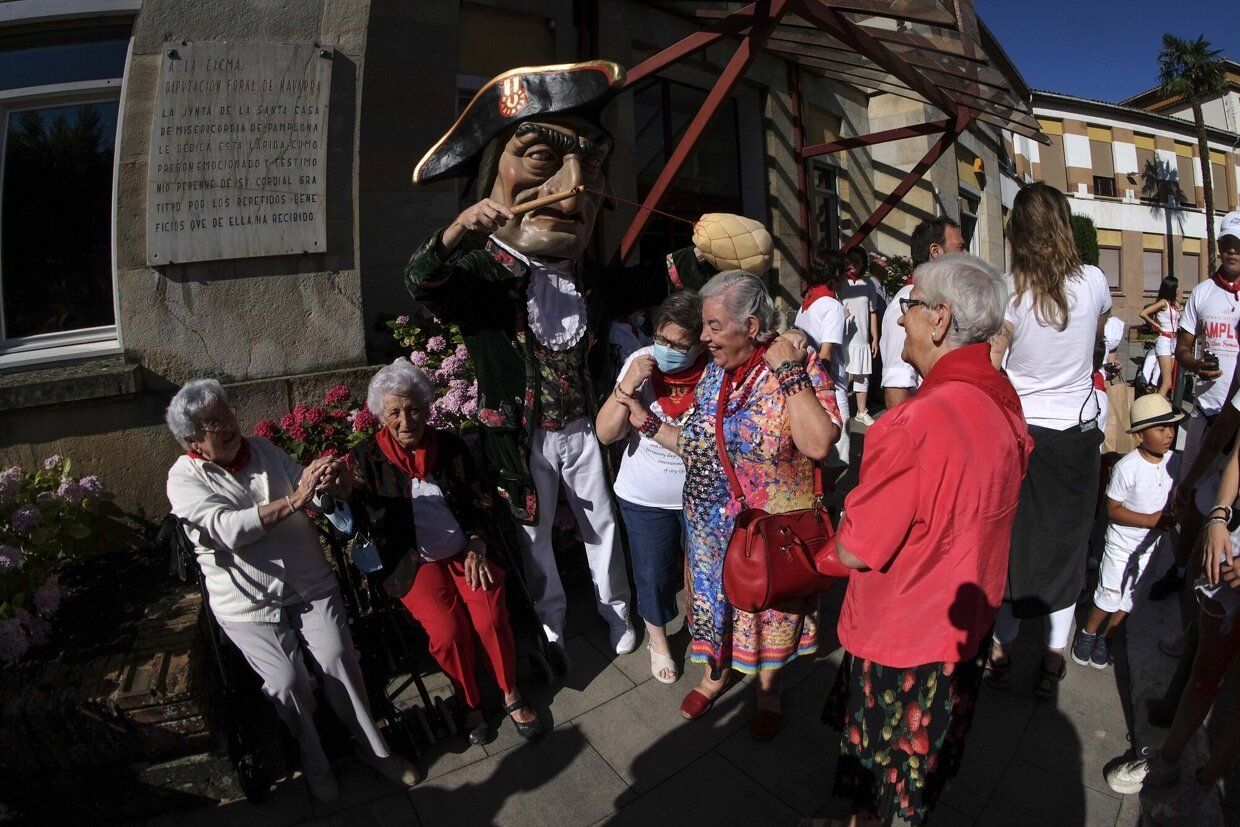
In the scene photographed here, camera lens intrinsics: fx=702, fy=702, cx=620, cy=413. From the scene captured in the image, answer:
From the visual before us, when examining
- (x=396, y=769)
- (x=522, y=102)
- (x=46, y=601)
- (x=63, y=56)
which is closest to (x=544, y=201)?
(x=522, y=102)

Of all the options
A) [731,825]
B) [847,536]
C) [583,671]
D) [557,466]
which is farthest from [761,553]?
[583,671]

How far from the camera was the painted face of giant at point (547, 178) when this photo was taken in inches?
112

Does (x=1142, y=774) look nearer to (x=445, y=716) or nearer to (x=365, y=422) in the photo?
(x=445, y=716)

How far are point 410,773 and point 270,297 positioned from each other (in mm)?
2844

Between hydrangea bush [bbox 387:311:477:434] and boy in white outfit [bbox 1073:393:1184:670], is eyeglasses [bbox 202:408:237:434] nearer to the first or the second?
hydrangea bush [bbox 387:311:477:434]

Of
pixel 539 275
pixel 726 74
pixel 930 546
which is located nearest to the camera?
pixel 930 546

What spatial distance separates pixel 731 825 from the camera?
7.65 ft

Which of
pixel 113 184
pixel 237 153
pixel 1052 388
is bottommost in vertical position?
pixel 1052 388

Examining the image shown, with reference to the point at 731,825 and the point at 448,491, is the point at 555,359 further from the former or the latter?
the point at 731,825

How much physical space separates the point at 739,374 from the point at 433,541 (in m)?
1.37

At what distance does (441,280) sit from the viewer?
2.69 metres

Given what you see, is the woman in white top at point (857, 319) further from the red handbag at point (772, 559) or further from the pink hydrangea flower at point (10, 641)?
the pink hydrangea flower at point (10, 641)

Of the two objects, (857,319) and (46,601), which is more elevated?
(857,319)

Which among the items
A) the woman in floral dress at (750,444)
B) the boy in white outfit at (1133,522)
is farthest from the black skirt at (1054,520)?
the woman in floral dress at (750,444)
